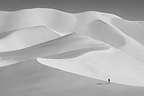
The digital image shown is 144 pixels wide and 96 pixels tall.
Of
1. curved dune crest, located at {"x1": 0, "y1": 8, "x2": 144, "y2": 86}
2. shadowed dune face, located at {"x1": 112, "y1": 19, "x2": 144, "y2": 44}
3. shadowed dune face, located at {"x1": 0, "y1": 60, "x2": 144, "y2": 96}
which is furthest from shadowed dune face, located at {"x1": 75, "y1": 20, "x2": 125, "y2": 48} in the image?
shadowed dune face, located at {"x1": 0, "y1": 60, "x2": 144, "y2": 96}

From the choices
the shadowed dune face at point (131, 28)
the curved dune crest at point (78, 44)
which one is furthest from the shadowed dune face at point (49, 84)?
the shadowed dune face at point (131, 28)

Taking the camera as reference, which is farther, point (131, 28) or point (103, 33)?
point (131, 28)

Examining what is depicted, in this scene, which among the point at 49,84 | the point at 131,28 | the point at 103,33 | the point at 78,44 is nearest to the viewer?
the point at 49,84

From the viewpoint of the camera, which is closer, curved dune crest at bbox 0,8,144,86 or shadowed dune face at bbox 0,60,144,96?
shadowed dune face at bbox 0,60,144,96

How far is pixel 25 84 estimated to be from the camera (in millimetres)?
1826

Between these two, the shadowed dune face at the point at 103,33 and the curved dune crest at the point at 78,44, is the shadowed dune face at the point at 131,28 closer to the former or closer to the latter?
the curved dune crest at the point at 78,44

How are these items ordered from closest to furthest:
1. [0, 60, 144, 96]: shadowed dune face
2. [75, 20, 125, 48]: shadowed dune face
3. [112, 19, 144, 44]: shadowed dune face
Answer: [0, 60, 144, 96]: shadowed dune face < [75, 20, 125, 48]: shadowed dune face < [112, 19, 144, 44]: shadowed dune face

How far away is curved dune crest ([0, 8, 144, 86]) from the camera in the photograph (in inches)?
77.1

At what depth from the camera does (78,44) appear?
2.35 m

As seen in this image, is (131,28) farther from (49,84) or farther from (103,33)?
(49,84)

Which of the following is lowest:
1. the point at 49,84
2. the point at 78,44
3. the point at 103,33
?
the point at 49,84

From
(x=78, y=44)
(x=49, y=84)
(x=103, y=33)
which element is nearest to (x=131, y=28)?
(x=103, y=33)

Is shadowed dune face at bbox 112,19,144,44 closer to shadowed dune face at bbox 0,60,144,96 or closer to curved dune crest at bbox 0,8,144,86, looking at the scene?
curved dune crest at bbox 0,8,144,86

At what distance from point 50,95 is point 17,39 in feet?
4.23
